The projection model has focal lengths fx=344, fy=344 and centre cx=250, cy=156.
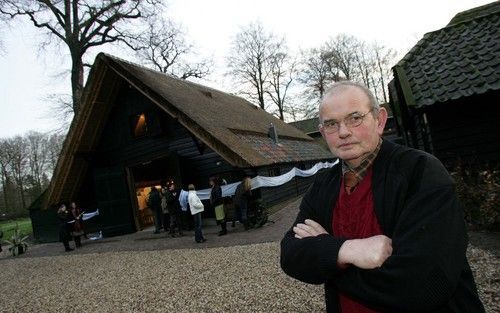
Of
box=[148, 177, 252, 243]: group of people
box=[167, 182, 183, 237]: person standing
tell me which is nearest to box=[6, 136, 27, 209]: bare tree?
box=[148, 177, 252, 243]: group of people

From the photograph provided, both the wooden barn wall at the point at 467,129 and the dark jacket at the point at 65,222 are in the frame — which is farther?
Answer: the dark jacket at the point at 65,222

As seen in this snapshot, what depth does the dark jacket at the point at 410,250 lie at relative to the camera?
142 centimetres

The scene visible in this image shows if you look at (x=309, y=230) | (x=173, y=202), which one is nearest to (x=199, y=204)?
(x=173, y=202)

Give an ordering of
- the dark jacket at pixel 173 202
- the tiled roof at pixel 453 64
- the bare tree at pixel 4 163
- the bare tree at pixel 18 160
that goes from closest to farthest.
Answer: the tiled roof at pixel 453 64 < the dark jacket at pixel 173 202 < the bare tree at pixel 4 163 < the bare tree at pixel 18 160

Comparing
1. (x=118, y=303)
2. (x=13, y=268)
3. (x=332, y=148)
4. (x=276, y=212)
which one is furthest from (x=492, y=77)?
(x=13, y=268)

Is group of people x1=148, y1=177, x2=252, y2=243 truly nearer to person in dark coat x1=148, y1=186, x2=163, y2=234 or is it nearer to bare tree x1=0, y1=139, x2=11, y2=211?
person in dark coat x1=148, y1=186, x2=163, y2=234

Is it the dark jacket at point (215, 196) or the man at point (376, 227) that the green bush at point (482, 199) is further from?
the dark jacket at point (215, 196)

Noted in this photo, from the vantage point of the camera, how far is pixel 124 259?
10.6 meters

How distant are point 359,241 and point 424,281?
0.32 metres

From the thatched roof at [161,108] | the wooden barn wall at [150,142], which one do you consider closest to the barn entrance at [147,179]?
the wooden barn wall at [150,142]

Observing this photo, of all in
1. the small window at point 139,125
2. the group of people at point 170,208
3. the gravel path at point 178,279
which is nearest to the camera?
the gravel path at point 178,279

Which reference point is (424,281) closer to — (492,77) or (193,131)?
(492,77)

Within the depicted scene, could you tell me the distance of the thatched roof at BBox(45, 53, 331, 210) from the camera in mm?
12727

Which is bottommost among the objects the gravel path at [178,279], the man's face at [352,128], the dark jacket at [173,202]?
the gravel path at [178,279]
